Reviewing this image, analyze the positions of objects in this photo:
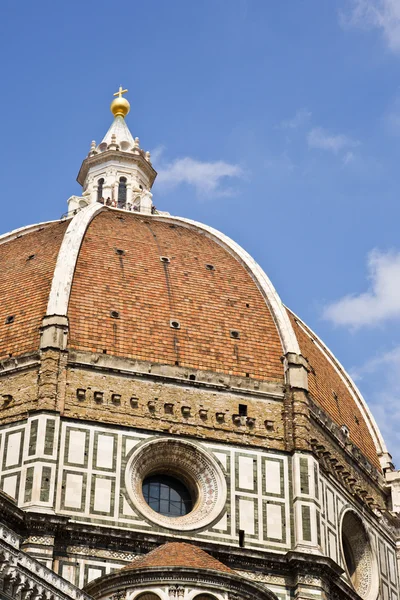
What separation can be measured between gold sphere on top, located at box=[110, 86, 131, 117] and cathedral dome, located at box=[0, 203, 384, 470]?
37.2 feet

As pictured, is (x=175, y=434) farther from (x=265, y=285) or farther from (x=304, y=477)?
(x=265, y=285)

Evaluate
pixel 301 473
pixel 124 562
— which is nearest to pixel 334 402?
pixel 301 473

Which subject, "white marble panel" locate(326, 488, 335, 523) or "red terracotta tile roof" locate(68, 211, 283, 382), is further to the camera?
"red terracotta tile roof" locate(68, 211, 283, 382)

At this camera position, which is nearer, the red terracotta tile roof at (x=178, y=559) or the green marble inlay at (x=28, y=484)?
the red terracotta tile roof at (x=178, y=559)

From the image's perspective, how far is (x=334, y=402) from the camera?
38.7m

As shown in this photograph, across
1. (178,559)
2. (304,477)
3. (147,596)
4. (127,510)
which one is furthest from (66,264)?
(147,596)

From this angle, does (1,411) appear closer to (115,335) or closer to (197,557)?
(115,335)

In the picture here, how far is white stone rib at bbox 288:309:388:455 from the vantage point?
40.7 meters

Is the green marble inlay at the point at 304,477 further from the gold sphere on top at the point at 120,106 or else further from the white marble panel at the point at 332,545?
the gold sphere on top at the point at 120,106

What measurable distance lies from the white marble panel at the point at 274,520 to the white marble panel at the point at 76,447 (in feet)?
15.9

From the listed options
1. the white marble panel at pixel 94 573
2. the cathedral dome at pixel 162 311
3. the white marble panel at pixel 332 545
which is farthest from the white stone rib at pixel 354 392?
the white marble panel at pixel 94 573

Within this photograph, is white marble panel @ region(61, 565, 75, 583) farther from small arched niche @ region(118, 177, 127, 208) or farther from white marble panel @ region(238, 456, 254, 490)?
small arched niche @ region(118, 177, 127, 208)

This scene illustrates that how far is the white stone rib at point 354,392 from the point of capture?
40688 mm

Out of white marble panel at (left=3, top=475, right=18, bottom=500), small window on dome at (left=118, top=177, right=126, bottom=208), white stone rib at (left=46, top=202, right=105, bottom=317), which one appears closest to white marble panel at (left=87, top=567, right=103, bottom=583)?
white marble panel at (left=3, top=475, right=18, bottom=500)
